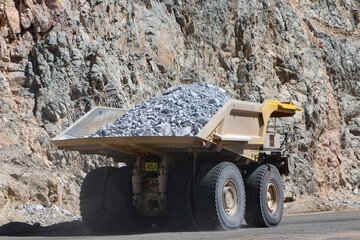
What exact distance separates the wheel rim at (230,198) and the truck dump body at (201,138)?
2.02ft

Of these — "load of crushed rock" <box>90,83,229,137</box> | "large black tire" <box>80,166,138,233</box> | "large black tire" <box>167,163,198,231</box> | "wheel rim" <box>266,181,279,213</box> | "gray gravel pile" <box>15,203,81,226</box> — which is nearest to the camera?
"load of crushed rock" <box>90,83,229,137</box>

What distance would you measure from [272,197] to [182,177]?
2783 millimetres

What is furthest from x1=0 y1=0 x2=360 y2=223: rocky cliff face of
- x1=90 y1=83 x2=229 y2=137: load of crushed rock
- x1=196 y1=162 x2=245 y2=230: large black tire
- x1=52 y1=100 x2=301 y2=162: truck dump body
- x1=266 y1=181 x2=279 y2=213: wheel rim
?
x1=266 y1=181 x2=279 y2=213: wheel rim

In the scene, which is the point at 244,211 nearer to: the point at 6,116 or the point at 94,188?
the point at 94,188

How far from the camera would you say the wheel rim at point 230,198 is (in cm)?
1004

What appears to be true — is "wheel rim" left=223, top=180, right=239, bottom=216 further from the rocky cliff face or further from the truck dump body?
the rocky cliff face

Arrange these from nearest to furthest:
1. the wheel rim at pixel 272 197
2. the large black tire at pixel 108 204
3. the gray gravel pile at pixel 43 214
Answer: the large black tire at pixel 108 204
the wheel rim at pixel 272 197
the gray gravel pile at pixel 43 214

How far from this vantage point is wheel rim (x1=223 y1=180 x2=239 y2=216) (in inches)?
395

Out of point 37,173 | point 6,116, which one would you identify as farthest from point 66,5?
point 37,173

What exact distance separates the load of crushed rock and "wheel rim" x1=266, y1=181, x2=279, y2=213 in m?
2.26

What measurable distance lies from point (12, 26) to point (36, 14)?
2.98ft

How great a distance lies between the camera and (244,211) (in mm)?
10531

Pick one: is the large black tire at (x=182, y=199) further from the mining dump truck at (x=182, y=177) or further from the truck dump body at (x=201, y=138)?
the truck dump body at (x=201, y=138)

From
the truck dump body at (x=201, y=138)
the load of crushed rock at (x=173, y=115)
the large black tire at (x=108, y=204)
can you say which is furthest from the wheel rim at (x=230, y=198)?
the large black tire at (x=108, y=204)
